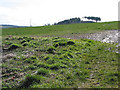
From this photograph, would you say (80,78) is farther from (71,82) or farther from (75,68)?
(75,68)

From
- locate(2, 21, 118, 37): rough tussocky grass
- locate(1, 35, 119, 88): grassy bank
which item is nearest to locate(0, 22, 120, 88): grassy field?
locate(1, 35, 119, 88): grassy bank

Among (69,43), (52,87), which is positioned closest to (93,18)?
(69,43)

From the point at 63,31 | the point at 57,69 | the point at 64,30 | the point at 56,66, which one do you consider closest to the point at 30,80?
the point at 57,69

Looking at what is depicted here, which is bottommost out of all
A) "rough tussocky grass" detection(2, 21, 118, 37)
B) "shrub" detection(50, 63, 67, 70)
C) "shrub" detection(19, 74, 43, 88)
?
"shrub" detection(19, 74, 43, 88)

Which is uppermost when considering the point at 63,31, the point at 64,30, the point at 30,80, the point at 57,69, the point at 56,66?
the point at 64,30

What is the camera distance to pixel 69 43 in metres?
20.5

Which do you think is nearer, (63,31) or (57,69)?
(57,69)

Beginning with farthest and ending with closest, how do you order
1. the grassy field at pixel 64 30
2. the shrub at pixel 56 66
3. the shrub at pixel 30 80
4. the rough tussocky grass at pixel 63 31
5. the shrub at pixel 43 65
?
the grassy field at pixel 64 30
the rough tussocky grass at pixel 63 31
the shrub at pixel 43 65
the shrub at pixel 56 66
the shrub at pixel 30 80

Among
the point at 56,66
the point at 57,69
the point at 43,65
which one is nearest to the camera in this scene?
the point at 57,69

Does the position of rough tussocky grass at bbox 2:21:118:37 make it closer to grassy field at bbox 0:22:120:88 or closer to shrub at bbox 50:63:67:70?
grassy field at bbox 0:22:120:88

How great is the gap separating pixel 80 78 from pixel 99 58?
500 cm

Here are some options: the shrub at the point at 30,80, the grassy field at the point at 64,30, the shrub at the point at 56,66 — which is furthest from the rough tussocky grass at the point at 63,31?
the shrub at the point at 30,80

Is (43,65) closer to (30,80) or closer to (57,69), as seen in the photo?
(57,69)

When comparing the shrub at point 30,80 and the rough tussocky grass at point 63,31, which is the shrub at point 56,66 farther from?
the rough tussocky grass at point 63,31
